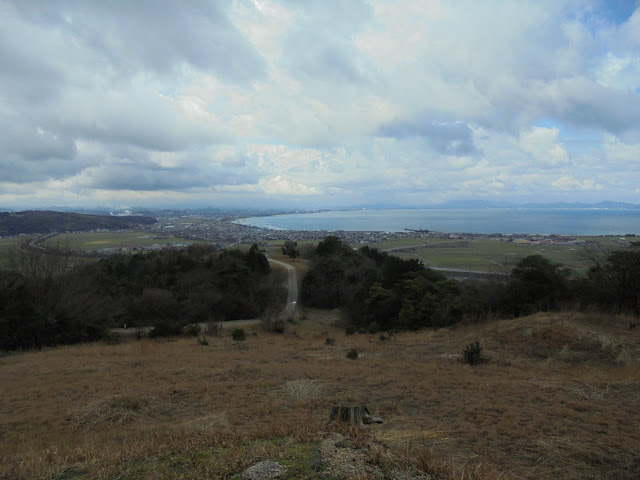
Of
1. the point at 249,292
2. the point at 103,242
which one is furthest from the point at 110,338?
the point at 103,242

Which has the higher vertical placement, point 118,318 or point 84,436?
point 84,436

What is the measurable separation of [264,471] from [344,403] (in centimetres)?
381

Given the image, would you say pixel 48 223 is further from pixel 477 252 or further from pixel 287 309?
pixel 477 252

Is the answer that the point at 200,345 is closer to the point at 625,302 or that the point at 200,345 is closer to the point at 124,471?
the point at 124,471

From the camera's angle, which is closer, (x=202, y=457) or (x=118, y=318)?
(x=202, y=457)

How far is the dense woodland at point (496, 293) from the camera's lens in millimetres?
13828

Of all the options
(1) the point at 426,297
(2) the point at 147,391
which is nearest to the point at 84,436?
(2) the point at 147,391

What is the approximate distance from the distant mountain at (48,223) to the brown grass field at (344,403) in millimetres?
60675

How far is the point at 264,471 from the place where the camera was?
2846 millimetres

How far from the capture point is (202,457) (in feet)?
10.5

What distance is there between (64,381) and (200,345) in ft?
21.7

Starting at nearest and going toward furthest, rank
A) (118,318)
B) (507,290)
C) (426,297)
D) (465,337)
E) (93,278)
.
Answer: (465,337) → (507,290) → (426,297) → (118,318) → (93,278)

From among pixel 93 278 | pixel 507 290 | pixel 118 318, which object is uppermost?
pixel 507 290

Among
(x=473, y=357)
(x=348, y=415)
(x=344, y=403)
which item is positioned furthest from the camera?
(x=473, y=357)
